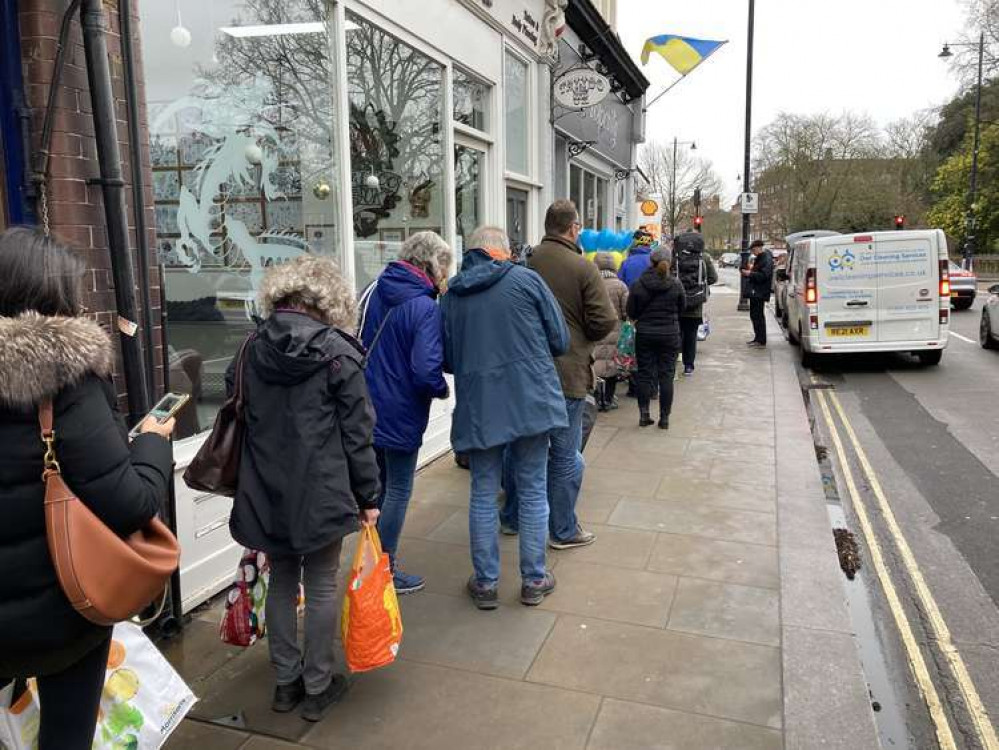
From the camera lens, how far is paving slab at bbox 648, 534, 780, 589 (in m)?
4.27

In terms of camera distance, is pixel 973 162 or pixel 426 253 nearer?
pixel 426 253

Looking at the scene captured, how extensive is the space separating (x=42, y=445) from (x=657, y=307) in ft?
21.1

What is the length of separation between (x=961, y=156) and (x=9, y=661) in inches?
2032

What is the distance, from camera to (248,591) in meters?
3.07

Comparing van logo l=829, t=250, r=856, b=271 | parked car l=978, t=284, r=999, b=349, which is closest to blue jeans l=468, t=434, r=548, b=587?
van logo l=829, t=250, r=856, b=271

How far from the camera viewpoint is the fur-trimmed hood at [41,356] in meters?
1.71

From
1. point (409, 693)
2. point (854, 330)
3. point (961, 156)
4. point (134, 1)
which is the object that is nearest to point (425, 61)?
point (134, 1)

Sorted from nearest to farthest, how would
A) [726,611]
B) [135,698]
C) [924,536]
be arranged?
[135,698], [726,611], [924,536]

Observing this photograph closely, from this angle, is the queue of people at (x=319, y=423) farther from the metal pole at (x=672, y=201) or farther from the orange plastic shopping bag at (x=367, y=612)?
the metal pole at (x=672, y=201)

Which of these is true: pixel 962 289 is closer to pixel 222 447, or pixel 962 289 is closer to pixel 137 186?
pixel 137 186

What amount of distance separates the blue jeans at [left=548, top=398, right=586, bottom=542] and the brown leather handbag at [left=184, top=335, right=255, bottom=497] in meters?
1.90

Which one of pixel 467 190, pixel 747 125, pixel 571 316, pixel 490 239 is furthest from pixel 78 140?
pixel 747 125

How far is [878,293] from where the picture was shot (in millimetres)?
11203

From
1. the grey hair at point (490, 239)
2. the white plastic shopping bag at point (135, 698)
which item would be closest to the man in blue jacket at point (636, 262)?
the grey hair at point (490, 239)
